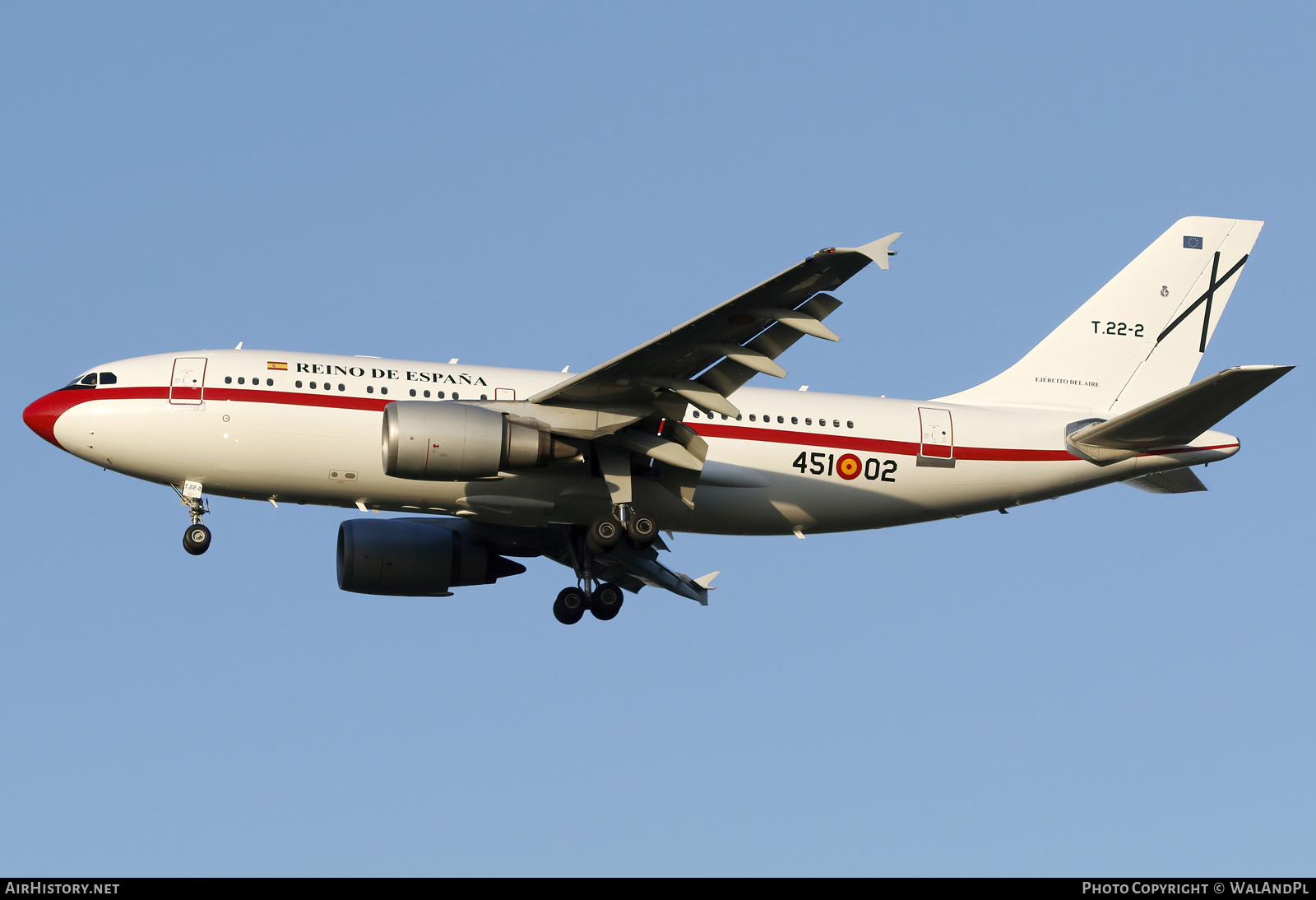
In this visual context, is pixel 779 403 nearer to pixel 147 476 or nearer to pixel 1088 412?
pixel 1088 412

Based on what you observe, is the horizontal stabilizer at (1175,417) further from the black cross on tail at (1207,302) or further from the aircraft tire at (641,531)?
the aircraft tire at (641,531)

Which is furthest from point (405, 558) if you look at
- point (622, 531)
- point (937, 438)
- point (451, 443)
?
point (937, 438)

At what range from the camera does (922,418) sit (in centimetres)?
3034

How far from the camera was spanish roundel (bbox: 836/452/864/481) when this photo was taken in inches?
1162

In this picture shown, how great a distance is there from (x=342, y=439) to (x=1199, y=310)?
18.9m

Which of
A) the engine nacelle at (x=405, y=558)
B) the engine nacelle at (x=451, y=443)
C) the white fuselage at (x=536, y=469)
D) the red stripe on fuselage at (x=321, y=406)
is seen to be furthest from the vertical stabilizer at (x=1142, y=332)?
the engine nacelle at (x=405, y=558)

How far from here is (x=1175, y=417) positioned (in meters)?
28.6

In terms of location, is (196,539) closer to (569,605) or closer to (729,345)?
(569,605)

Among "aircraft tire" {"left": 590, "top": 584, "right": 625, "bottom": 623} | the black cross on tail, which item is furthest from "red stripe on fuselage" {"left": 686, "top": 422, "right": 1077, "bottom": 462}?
the black cross on tail

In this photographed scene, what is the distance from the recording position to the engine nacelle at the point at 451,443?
25891mm

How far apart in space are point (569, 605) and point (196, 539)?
7.71 meters

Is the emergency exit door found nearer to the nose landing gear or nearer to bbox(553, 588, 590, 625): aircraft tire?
the nose landing gear
